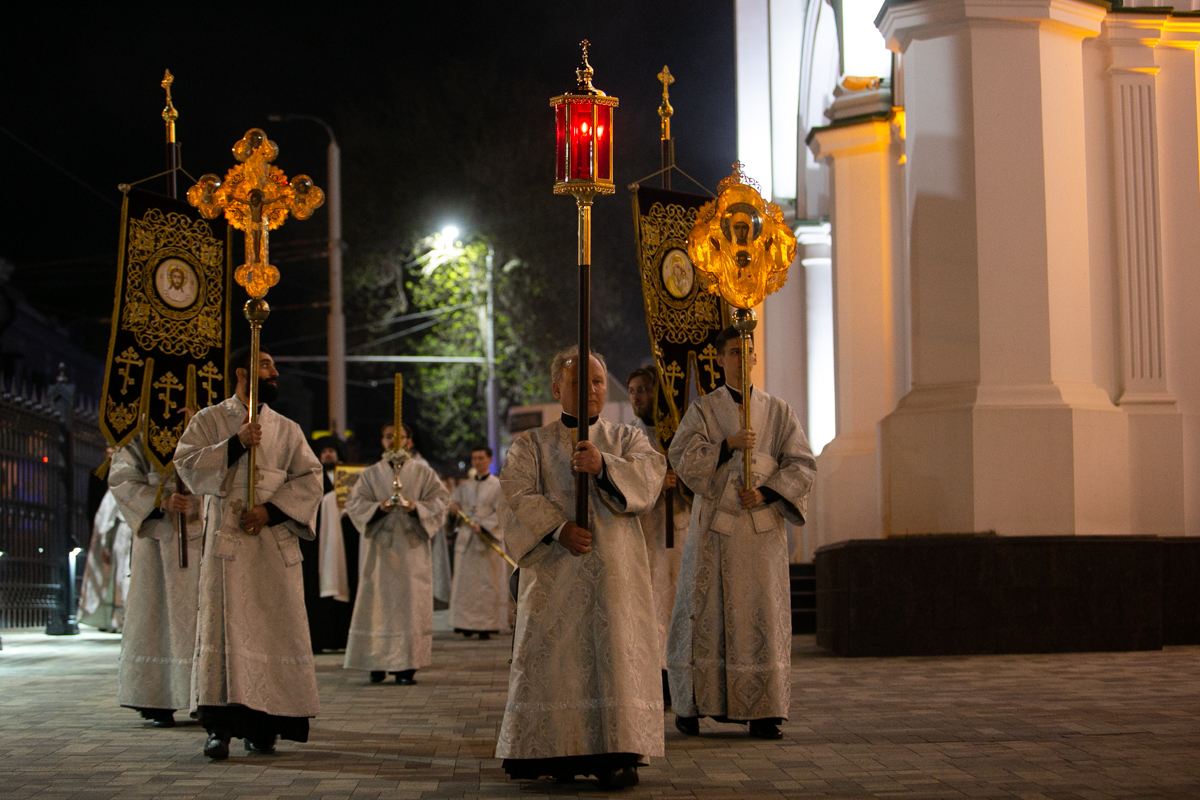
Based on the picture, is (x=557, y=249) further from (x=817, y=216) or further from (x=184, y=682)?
(x=184, y=682)

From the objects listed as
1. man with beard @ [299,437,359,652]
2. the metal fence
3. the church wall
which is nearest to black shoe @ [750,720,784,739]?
the church wall

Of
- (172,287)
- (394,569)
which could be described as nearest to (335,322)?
(394,569)

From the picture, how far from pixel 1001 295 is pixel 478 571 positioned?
24.6 feet

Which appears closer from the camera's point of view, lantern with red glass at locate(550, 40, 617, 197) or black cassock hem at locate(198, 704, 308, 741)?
lantern with red glass at locate(550, 40, 617, 197)

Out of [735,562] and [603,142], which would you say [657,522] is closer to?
[735,562]

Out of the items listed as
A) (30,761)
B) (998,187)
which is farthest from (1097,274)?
(30,761)

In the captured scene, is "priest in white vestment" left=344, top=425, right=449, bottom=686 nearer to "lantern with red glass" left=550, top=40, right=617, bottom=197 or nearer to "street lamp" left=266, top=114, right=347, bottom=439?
"lantern with red glass" left=550, top=40, right=617, bottom=197

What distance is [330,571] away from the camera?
45.2 ft

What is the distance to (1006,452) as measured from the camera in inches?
425

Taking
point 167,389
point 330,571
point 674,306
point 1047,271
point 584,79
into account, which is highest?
point 584,79

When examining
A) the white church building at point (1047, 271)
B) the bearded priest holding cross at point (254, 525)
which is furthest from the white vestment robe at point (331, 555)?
the bearded priest holding cross at point (254, 525)

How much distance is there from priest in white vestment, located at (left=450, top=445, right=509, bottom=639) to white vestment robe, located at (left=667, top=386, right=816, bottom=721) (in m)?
8.70

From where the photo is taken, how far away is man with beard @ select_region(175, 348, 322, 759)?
6.78 m

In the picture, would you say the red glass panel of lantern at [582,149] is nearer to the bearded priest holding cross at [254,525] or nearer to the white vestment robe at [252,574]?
the bearded priest holding cross at [254,525]
